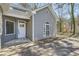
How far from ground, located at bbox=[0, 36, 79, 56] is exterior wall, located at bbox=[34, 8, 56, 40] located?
0.14m

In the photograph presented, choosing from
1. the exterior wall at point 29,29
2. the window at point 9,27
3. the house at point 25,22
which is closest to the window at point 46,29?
the house at point 25,22

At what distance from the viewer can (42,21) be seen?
3.61 meters

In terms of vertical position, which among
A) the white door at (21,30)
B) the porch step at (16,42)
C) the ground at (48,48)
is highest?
the white door at (21,30)

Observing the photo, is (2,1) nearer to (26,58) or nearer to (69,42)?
(26,58)

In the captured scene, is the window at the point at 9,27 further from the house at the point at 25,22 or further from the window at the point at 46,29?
the window at the point at 46,29

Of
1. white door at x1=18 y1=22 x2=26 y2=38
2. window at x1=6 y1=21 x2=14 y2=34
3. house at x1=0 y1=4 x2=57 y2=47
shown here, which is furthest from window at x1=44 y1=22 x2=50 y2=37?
window at x1=6 y1=21 x2=14 y2=34

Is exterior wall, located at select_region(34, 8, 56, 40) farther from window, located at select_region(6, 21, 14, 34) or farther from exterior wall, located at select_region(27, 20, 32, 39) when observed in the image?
window, located at select_region(6, 21, 14, 34)

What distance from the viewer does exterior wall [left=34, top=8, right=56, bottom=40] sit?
3.58 m

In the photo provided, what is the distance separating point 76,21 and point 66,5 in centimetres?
32

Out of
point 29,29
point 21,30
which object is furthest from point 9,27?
point 29,29

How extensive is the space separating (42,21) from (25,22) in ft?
0.97

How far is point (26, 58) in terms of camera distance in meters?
3.44

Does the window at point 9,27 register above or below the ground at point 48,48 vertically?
above

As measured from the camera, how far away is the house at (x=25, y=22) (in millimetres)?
3439
